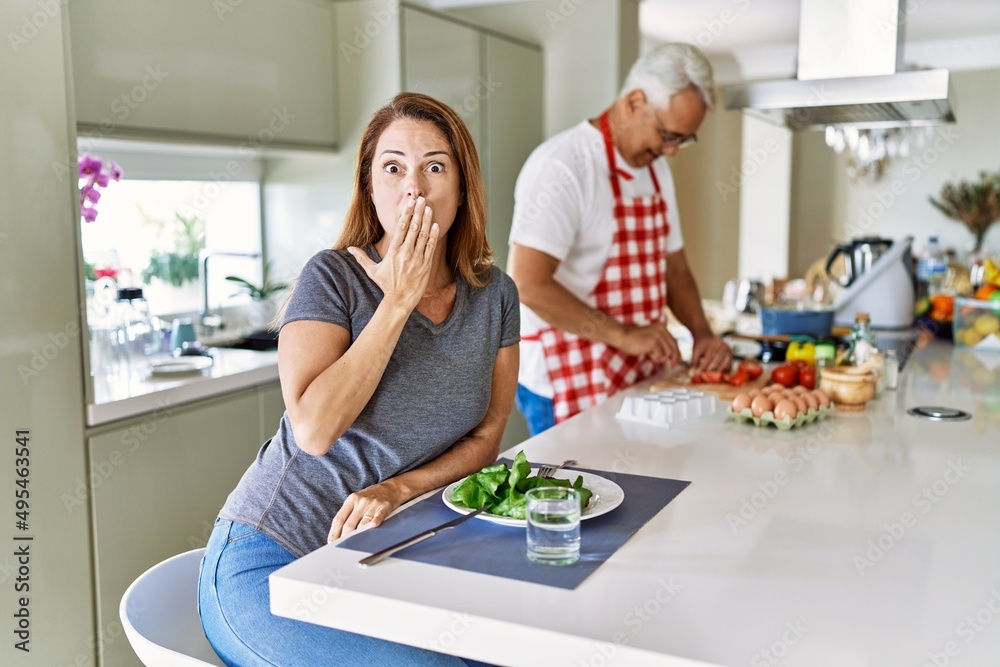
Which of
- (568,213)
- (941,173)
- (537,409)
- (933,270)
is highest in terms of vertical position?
(941,173)

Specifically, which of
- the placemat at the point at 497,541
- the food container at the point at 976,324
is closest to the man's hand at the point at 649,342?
the placemat at the point at 497,541

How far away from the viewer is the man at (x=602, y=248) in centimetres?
241

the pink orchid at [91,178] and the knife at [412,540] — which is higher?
the pink orchid at [91,178]

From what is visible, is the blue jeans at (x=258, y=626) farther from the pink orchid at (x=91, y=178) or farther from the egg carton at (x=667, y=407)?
the pink orchid at (x=91, y=178)

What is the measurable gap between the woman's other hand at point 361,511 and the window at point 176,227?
186 cm

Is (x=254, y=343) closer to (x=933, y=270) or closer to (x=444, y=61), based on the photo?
(x=444, y=61)

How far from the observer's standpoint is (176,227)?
10.8ft

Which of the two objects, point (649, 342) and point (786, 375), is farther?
point (649, 342)

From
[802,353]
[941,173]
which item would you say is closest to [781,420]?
[802,353]

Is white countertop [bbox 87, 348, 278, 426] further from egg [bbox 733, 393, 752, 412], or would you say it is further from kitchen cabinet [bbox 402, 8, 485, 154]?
egg [bbox 733, 393, 752, 412]

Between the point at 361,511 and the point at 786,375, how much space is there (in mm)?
1262

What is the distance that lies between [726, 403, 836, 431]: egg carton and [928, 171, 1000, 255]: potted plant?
570cm

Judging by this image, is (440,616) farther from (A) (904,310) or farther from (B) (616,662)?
(A) (904,310)

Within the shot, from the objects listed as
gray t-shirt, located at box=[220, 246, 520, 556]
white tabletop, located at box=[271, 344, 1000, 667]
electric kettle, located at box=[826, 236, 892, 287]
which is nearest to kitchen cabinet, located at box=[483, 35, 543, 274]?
electric kettle, located at box=[826, 236, 892, 287]
